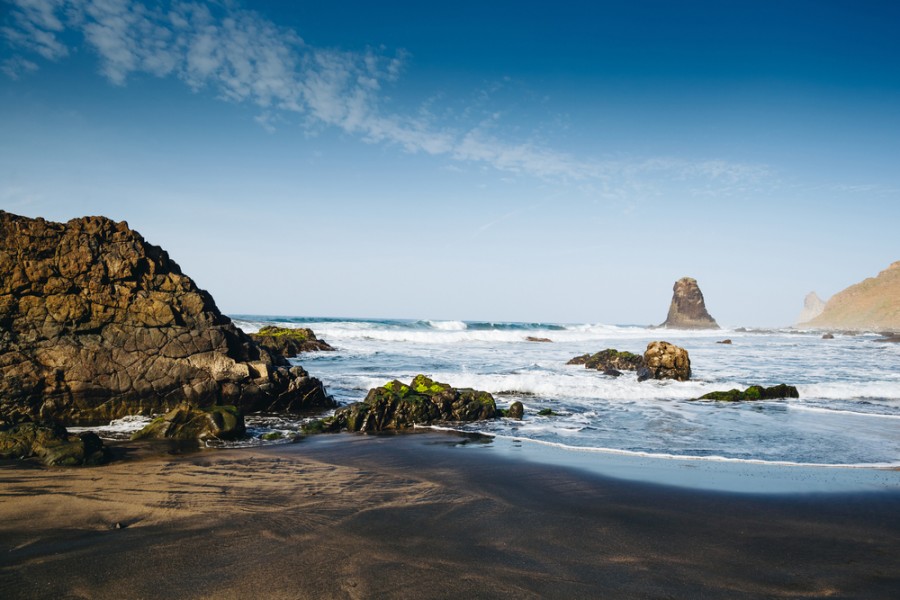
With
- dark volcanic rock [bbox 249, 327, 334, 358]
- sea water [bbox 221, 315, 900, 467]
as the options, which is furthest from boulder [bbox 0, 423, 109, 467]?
dark volcanic rock [bbox 249, 327, 334, 358]

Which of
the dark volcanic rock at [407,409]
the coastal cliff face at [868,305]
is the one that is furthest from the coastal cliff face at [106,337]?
the coastal cliff face at [868,305]

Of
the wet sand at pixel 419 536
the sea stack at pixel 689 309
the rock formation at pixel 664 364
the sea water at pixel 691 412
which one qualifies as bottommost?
the sea water at pixel 691 412

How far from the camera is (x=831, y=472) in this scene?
7.10 metres

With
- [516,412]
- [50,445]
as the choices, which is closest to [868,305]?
[516,412]

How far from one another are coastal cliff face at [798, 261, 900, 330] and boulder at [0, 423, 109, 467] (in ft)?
495

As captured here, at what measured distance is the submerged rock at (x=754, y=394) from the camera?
1434 centimetres

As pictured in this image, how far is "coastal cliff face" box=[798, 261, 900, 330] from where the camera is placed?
124188 millimetres

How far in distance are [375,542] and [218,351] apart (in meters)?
8.91

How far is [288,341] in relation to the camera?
93.3ft

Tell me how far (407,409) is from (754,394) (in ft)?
35.4

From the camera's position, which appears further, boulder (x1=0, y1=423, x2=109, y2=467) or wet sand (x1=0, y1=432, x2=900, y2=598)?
boulder (x1=0, y1=423, x2=109, y2=467)

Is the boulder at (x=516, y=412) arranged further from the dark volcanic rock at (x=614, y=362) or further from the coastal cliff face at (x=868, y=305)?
the coastal cliff face at (x=868, y=305)

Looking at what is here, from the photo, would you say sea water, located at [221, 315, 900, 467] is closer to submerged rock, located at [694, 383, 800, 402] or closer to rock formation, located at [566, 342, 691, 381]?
submerged rock, located at [694, 383, 800, 402]

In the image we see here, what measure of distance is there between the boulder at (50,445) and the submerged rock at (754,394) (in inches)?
593
